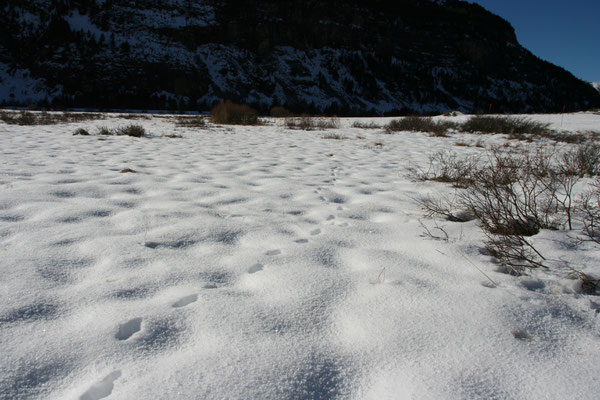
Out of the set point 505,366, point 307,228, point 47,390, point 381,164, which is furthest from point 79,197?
point 381,164

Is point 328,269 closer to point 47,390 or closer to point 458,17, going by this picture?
point 47,390

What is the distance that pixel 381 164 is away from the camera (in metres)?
4.45

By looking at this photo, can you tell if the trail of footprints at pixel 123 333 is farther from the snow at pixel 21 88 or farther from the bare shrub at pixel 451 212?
the snow at pixel 21 88

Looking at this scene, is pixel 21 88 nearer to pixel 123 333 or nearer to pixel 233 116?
pixel 233 116

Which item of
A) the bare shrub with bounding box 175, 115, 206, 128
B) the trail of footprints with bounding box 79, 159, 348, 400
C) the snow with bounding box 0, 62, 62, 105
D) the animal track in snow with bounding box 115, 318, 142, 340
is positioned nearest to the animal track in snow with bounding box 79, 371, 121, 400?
the trail of footprints with bounding box 79, 159, 348, 400

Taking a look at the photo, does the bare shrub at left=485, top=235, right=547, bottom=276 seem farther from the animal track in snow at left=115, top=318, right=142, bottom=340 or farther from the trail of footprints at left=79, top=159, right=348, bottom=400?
the animal track in snow at left=115, top=318, right=142, bottom=340

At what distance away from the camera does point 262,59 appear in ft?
125

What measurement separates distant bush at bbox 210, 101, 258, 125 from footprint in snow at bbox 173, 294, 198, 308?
11813 millimetres

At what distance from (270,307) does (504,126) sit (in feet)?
37.3

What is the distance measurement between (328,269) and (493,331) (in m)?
0.65

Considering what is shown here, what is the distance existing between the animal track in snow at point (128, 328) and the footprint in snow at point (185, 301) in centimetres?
13

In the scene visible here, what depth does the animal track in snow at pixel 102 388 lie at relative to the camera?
0.81 metres

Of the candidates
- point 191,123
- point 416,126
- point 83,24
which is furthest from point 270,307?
point 83,24

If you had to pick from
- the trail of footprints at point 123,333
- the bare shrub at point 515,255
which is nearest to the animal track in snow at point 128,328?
the trail of footprints at point 123,333
